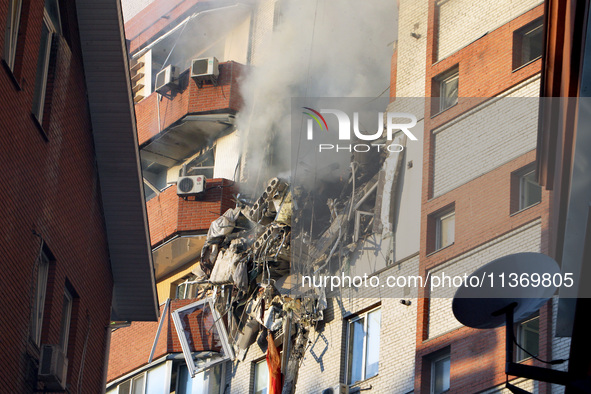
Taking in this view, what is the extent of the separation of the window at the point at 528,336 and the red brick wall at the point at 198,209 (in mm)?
11578

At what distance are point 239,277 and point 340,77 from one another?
593cm

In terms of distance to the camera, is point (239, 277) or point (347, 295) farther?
point (239, 277)

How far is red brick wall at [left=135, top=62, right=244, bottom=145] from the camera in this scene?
30.0 metres

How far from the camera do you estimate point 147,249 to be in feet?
55.8

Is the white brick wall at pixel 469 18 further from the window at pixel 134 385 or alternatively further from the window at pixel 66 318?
the window at pixel 134 385

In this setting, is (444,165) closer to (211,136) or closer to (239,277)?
(239,277)

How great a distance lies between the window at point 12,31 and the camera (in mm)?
12656

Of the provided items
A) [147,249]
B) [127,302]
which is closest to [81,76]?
[147,249]

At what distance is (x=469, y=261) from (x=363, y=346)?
12.4 ft

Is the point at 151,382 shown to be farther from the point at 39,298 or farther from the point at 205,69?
the point at 39,298

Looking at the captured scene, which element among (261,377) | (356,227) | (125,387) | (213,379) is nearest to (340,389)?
(356,227)

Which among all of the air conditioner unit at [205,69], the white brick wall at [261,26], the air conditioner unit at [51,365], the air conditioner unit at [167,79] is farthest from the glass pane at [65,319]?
the white brick wall at [261,26]

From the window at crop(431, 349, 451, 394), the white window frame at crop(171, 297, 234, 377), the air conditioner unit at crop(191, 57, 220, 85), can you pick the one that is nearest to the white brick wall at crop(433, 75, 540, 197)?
the window at crop(431, 349, 451, 394)

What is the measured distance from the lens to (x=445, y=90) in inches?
915
